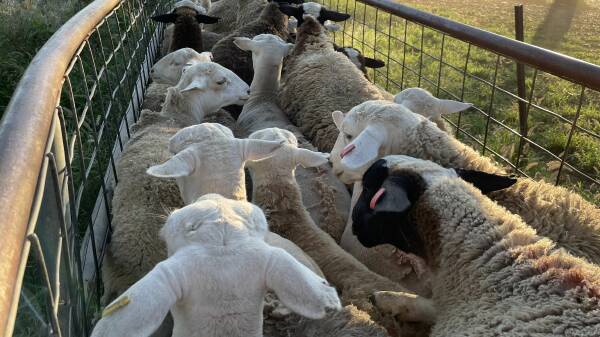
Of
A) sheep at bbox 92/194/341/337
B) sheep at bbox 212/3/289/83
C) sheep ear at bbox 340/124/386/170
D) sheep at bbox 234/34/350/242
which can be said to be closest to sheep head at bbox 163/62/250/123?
sheep at bbox 234/34/350/242

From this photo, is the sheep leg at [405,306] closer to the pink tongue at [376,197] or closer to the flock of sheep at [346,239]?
the flock of sheep at [346,239]

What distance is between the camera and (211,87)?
14.4ft

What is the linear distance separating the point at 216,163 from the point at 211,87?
5.96ft

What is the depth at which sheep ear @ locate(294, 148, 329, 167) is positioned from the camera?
2.98 metres

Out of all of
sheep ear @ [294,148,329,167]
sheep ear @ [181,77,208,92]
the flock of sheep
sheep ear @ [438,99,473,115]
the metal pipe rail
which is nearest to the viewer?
the flock of sheep

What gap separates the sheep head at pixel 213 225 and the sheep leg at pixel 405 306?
78 cm

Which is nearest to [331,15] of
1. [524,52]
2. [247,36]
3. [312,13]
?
[312,13]

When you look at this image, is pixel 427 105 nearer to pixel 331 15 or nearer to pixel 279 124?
pixel 279 124

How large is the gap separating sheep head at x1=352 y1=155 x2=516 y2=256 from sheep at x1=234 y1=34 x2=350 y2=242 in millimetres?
919

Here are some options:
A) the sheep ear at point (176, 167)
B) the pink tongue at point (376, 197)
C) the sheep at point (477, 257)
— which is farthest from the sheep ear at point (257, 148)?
the pink tongue at point (376, 197)

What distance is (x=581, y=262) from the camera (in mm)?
2061

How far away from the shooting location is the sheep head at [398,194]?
226 centimetres

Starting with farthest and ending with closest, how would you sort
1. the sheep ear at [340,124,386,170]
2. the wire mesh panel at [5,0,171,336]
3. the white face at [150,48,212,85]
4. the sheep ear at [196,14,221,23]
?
the sheep ear at [196,14,221,23] < the white face at [150,48,212,85] < the sheep ear at [340,124,386,170] < the wire mesh panel at [5,0,171,336]

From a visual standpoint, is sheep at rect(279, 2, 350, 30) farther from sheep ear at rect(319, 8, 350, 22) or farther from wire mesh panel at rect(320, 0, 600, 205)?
wire mesh panel at rect(320, 0, 600, 205)
